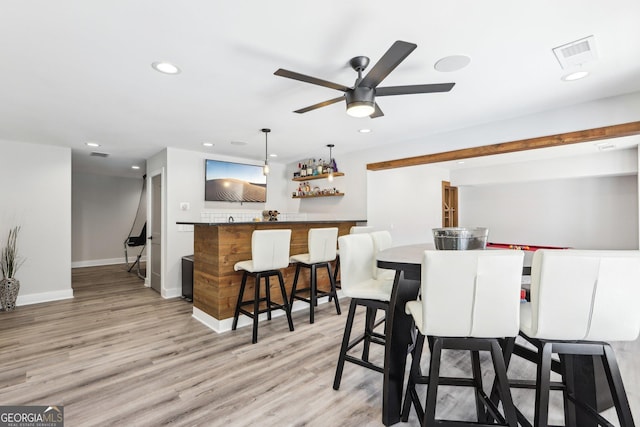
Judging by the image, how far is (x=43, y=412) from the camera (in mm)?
1877

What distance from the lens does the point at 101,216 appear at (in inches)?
289

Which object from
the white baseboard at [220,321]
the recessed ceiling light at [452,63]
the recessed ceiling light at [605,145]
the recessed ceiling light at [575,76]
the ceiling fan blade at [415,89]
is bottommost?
the white baseboard at [220,321]

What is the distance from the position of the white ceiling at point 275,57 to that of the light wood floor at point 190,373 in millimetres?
2286

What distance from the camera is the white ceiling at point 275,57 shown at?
155cm

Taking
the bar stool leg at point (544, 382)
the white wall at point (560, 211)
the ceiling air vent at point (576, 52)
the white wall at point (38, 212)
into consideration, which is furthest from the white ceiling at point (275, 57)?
the white wall at point (560, 211)

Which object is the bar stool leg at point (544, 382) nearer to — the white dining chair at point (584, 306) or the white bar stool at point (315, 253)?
the white dining chair at point (584, 306)

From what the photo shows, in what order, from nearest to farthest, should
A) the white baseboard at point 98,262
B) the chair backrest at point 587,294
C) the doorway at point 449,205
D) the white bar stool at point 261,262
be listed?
the chair backrest at point 587,294, the white bar stool at point 261,262, the white baseboard at point 98,262, the doorway at point 449,205

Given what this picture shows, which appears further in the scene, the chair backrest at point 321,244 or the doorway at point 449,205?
the doorway at point 449,205

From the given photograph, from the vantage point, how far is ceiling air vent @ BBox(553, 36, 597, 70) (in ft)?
6.01

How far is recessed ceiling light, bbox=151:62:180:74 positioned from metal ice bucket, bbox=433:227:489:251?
7.20ft

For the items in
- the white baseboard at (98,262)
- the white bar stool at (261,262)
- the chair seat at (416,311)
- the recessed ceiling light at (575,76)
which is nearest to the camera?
the chair seat at (416,311)

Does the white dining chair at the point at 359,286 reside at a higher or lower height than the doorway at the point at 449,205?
lower

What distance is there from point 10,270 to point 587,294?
5954mm

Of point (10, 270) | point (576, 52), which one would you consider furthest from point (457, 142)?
point (10, 270)
